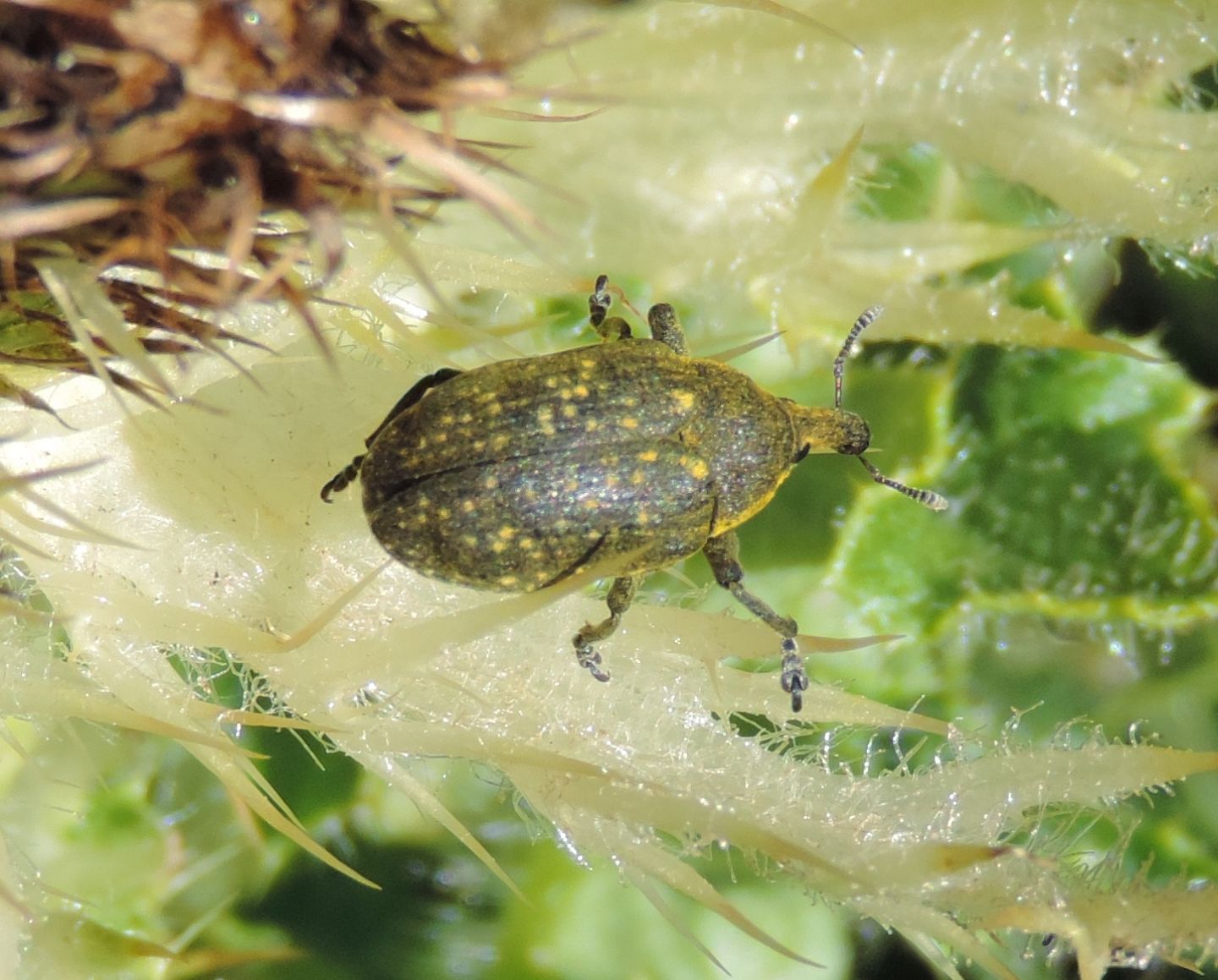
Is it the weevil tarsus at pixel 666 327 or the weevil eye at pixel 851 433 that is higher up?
the weevil tarsus at pixel 666 327

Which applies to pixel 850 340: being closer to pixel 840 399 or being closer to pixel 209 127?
pixel 840 399

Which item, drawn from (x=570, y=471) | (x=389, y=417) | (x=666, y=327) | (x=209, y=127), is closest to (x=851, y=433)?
(x=666, y=327)

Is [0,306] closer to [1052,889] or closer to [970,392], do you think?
[1052,889]

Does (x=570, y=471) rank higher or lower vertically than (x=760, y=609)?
higher

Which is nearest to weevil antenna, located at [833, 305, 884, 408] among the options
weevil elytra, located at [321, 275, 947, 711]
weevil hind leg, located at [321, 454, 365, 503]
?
weevil elytra, located at [321, 275, 947, 711]

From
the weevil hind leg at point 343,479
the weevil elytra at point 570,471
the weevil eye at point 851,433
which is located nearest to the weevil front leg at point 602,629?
the weevil elytra at point 570,471

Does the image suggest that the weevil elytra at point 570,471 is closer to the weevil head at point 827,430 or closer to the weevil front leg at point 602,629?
the weevil front leg at point 602,629
